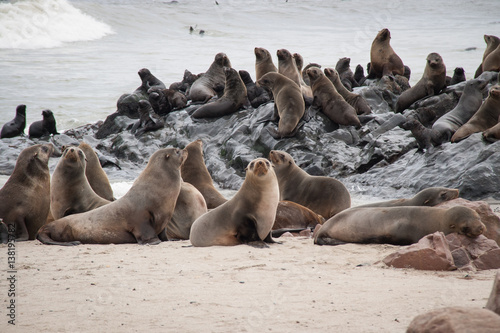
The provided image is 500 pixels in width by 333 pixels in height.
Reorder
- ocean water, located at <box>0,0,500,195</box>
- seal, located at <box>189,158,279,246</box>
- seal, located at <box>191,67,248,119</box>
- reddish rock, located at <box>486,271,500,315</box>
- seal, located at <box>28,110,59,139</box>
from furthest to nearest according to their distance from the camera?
1. ocean water, located at <box>0,0,500,195</box>
2. seal, located at <box>28,110,59,139</box>
3. seal, located at <box>191,67,248,119</box>
4. seal, located at <box>189,158,279,246</box>
5. reddish rock, located at <box>486,271,500,315</box>

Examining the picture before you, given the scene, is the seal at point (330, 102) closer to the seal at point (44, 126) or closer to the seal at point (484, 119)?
the seal at point (484, 119)

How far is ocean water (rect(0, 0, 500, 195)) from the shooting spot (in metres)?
29.6

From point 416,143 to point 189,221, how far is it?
19.4 ft

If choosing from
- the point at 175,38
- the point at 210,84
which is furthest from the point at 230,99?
the point at 175,38

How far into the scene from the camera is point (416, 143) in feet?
38.7

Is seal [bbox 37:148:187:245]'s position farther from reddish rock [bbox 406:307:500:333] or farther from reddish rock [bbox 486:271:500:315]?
reddish rock [bbox 406:307:500:333]

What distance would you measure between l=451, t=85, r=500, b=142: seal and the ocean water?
14.7 metres

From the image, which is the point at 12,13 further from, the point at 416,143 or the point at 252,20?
the point at 416,143

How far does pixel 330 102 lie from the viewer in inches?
510

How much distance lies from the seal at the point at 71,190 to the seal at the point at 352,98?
7485 mm

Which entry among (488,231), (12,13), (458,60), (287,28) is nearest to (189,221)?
(488,231)

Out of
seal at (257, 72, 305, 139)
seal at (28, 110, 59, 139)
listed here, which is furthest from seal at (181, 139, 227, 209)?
seal at (28, 110, 59, 139)

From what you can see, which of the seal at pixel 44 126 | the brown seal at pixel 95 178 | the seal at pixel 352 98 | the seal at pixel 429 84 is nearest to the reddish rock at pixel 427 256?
the brown seal at pixel 95 178

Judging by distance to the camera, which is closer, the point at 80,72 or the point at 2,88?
the point at 2,88
